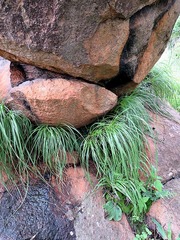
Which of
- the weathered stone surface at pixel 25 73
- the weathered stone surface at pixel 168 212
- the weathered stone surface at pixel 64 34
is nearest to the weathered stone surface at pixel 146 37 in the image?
the weathered stone surface at pixel 64 34

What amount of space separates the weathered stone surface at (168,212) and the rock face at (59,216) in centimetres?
22

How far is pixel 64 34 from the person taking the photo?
142 cm

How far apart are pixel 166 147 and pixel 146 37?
0.96 m

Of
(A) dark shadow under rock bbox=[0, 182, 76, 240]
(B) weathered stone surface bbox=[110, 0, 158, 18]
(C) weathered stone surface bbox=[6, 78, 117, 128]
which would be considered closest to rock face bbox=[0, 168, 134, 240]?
(A) dark shadow under rock bbox=[0, 182, 76, 240]

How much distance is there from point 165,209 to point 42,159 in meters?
0.97

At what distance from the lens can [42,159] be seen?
6.10ft

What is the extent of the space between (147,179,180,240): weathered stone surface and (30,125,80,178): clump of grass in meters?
0.73

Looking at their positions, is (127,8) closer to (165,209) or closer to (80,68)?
(80,68)

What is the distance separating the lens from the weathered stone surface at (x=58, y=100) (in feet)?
5.37

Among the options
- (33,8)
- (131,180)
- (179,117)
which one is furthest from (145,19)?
(179,117)

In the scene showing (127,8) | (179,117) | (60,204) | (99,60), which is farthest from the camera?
(179,117)

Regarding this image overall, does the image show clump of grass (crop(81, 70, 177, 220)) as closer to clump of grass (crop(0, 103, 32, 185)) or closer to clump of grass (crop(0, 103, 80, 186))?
clump of grass (crop(0, 103, 80, 186))

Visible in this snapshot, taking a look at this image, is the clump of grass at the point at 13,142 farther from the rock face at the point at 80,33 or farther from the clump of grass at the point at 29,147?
the rock face at the point at 80,33

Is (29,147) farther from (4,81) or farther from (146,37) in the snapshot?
(146,37)
